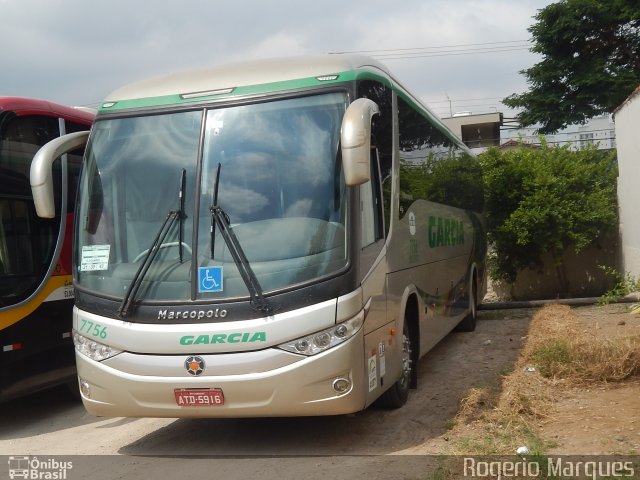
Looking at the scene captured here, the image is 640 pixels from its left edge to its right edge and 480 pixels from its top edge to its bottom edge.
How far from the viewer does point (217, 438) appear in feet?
23.7

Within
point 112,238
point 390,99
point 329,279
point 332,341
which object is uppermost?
point 390,99

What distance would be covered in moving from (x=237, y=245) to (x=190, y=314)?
65 centimetres

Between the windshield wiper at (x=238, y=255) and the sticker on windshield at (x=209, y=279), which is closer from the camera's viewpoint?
the windshield wiper at (x=238, y=255)

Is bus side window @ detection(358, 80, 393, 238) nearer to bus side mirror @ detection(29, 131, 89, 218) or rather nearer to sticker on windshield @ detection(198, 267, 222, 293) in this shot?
sticker on windshield @ detection(198, 267, 222, 293)

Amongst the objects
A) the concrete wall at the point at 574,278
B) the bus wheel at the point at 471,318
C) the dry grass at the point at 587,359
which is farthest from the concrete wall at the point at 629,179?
the dry grass at the point at 587,359

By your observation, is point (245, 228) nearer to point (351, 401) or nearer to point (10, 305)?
point (351, 401)

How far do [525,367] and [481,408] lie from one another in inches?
71.8

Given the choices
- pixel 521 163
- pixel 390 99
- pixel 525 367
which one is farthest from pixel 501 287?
pixel 390 99

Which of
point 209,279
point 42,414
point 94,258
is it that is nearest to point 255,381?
point 209,279

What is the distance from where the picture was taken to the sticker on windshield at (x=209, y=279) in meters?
6.11

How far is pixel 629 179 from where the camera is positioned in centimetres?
1578

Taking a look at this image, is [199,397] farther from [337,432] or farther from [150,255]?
[337,432]

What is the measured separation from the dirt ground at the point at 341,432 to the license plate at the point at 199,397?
0.60 m

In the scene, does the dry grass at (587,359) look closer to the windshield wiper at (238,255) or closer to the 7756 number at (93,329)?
the windshield wiper at (238,255)
